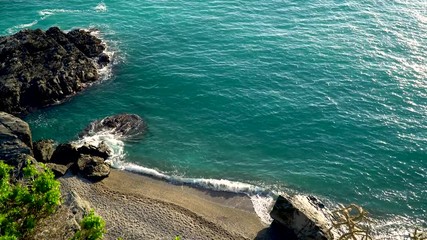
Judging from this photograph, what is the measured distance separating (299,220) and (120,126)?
3203cm

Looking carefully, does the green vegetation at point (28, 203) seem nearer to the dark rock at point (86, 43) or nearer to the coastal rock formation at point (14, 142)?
the coastal rock formation at point (14, 142)

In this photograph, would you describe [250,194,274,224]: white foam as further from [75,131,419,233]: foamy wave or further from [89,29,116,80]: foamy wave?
[89,29,116,80]: foamy wave

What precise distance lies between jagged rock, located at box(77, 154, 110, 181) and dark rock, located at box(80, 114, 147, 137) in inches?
360

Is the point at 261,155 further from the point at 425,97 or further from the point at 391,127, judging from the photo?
the point at 425,97

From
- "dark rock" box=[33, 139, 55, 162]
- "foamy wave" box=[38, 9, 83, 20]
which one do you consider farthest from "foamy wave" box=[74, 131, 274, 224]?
"foamy wave" box=[38, 9, 83, 20]

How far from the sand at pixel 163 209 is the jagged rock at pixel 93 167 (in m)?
0.86

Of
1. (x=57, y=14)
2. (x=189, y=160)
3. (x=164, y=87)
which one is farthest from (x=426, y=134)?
(x=57, y=14)

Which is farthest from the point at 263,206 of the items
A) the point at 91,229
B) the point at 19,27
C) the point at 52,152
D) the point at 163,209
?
the point at 19,27

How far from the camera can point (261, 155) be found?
60062 mm

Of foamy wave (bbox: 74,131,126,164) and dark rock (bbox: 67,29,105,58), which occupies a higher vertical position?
dark rock (bbox: 67,29,105,58)

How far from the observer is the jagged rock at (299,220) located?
147ft

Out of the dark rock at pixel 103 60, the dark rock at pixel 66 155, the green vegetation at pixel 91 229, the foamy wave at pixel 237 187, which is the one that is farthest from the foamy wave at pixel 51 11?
the green vegetation at pixel 91 229

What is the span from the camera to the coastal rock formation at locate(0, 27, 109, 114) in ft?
228

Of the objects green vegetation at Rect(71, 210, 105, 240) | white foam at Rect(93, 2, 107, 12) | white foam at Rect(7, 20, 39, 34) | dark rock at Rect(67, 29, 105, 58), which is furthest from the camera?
white foam at Rect(93, 2, 107, 12)
